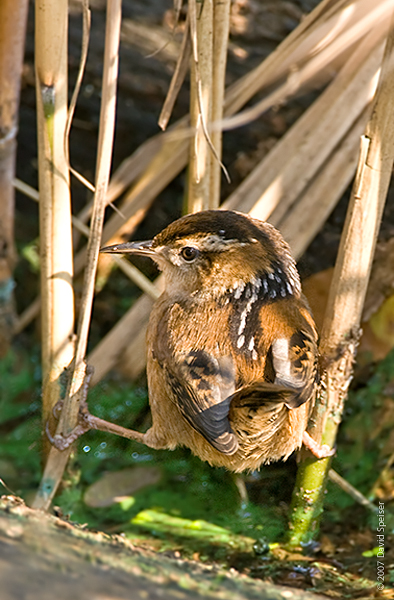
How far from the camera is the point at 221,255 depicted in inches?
100

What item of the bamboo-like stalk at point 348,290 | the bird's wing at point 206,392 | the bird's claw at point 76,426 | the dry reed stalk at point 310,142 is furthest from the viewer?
the dry reed stalk at point 310,142

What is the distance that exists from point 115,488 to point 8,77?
7.70 feet

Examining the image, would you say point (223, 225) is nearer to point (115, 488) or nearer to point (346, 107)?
point (346, 107)

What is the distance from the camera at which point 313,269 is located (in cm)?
351

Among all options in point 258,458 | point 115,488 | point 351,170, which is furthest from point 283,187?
point 115,488

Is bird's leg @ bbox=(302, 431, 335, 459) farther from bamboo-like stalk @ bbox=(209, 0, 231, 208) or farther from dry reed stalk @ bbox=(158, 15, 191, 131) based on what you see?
dry reed stalk @ bbox=(158, 15, 191, 131)

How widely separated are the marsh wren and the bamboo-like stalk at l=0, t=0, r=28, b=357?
4.14ft

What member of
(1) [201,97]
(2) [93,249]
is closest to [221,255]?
(2) [93,249]

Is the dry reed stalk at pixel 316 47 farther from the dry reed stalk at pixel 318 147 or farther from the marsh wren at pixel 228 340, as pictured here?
the marsh wren at pixel 228 340

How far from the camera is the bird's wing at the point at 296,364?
2227 millimetres

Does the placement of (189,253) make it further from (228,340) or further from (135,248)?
(228,340)

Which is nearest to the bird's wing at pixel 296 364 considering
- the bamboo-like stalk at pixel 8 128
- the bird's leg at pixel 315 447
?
the bird's leg at pixel 315 447

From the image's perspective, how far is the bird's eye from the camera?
8.34 feet

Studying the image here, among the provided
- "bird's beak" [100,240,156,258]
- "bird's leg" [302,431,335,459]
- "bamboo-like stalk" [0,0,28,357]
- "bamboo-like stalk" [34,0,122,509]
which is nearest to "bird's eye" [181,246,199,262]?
"bird's beak" [100,240,156,258]
